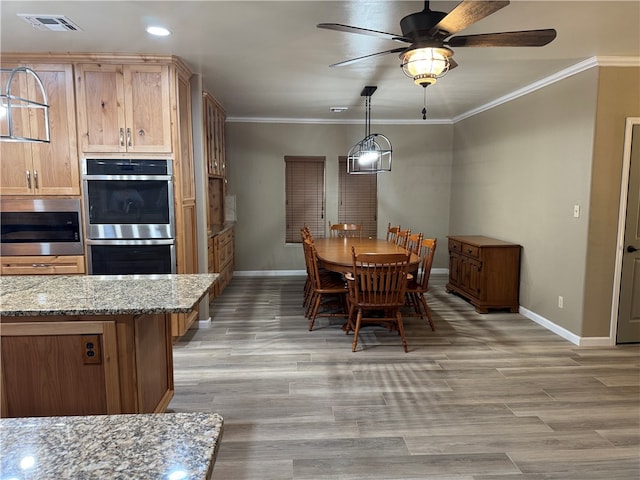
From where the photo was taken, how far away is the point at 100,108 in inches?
141

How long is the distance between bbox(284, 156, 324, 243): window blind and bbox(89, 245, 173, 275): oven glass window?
11.3 ft

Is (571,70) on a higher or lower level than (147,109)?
higher

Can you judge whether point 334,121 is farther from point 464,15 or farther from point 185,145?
point 464,15

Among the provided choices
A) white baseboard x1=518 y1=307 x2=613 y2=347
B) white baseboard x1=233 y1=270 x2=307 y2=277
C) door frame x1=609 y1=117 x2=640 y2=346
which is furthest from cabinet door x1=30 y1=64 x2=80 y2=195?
door frame x1=609 y1=117 x2=640 y2=346

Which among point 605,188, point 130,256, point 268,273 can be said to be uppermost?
point 605,188

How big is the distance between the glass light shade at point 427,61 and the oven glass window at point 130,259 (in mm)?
2541

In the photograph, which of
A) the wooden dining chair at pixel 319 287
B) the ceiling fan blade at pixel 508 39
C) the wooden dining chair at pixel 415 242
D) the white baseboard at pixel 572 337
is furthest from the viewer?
the wooden dining chair at pixel 415 242

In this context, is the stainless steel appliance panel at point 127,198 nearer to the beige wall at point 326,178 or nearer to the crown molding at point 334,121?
the beige wall at point 326,178

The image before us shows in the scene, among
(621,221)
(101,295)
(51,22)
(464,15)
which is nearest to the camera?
(464,15)

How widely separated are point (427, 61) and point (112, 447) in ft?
7.14

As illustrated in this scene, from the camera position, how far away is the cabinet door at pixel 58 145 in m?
3.53

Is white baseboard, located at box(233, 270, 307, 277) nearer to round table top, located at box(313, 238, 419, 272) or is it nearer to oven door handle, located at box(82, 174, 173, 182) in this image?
round table top, located at box(313, 238, 419, 272)

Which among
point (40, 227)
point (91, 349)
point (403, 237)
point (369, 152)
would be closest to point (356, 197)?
point (403, 237)

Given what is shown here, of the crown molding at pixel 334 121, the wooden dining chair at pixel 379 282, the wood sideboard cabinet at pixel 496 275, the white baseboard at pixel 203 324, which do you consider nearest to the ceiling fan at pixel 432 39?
the wooden dining chair at pixel 379 282
